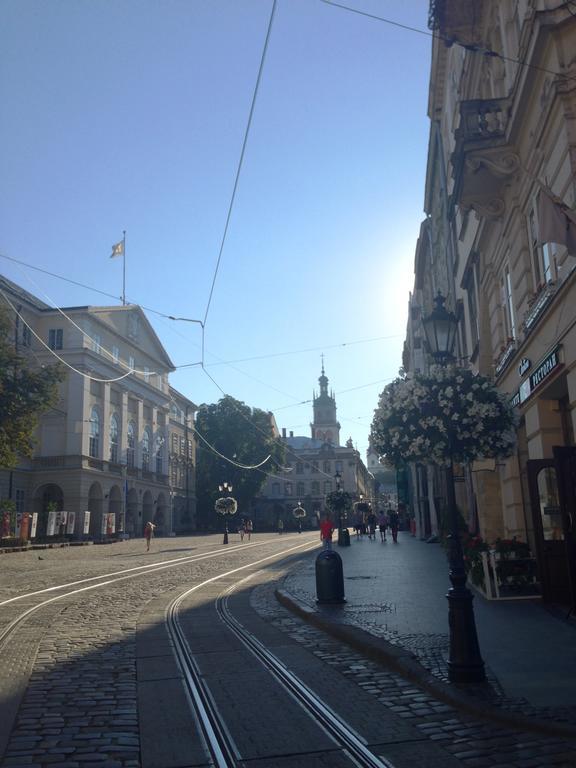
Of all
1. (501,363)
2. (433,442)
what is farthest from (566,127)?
(501,363)

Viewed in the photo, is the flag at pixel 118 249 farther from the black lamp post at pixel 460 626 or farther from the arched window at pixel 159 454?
the black lamp post at pixel 460 626

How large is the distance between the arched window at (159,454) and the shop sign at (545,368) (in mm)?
61850

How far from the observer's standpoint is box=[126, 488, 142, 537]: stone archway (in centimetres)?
6406

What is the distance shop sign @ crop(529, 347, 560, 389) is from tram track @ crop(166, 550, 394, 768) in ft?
19.9

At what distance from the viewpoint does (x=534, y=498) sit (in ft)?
38.9

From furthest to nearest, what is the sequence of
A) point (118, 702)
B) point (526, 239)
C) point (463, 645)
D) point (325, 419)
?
point (325, 419) < point (526, 239) < point (463, 645) < point (118, 702)

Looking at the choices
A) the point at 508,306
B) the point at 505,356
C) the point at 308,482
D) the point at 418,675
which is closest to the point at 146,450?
the point at 308,482

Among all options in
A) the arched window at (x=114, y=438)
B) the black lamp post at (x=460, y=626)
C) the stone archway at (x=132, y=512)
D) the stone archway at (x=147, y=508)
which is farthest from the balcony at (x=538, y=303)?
the stone archway at (x=147, y=508)

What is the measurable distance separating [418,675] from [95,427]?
2117 inches

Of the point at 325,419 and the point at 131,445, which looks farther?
the point at 325,419

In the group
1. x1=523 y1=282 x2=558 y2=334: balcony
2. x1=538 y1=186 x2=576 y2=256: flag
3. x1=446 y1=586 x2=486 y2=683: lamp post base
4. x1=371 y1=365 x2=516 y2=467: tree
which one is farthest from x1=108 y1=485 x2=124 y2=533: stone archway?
x1=446 y1=586 x2=486 y2=683: lamp post base

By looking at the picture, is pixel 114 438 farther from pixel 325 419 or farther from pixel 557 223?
pixel 325 419

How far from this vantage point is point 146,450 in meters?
69.2

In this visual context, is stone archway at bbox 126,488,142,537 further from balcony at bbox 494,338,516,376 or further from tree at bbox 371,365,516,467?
tree at bbox 371,365,516,467
